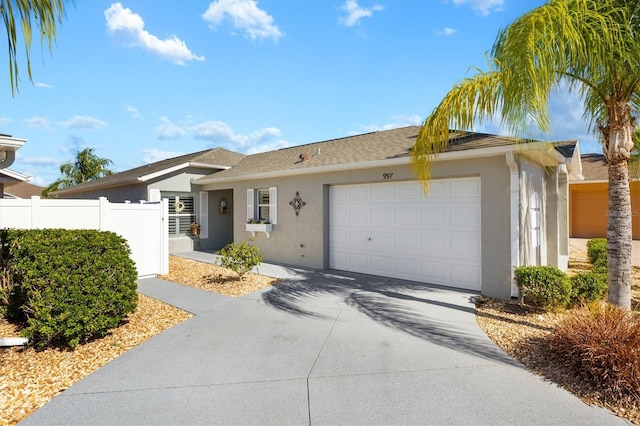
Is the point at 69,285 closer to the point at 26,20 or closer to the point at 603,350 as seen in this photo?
the point at 26,20

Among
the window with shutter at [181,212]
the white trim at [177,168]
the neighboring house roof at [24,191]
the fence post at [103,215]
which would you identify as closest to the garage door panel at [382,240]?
the fence post at [103,215]

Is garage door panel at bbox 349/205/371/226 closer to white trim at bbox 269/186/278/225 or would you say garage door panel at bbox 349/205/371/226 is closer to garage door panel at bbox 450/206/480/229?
garage door panel at bbox 450/206/480/229

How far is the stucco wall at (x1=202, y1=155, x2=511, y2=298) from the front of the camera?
22.8 feet

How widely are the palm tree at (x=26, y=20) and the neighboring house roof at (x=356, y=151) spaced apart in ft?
21.8

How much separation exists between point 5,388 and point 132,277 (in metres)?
1.98

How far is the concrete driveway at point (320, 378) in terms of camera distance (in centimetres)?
313

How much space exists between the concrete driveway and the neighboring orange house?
59.2 feet

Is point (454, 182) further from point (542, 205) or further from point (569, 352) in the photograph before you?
point (569, 352)

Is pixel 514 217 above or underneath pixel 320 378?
above

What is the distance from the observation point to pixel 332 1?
8711mm

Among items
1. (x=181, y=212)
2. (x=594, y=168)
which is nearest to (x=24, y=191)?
(x=181, y=212)

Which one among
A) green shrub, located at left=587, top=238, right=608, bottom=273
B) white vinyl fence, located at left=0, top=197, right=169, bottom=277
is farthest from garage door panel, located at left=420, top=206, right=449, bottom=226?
white vinyl fence, located at left=0, top=197, right=169, bottom=277

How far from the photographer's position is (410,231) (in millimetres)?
8570

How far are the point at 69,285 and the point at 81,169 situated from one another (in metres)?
31.1
